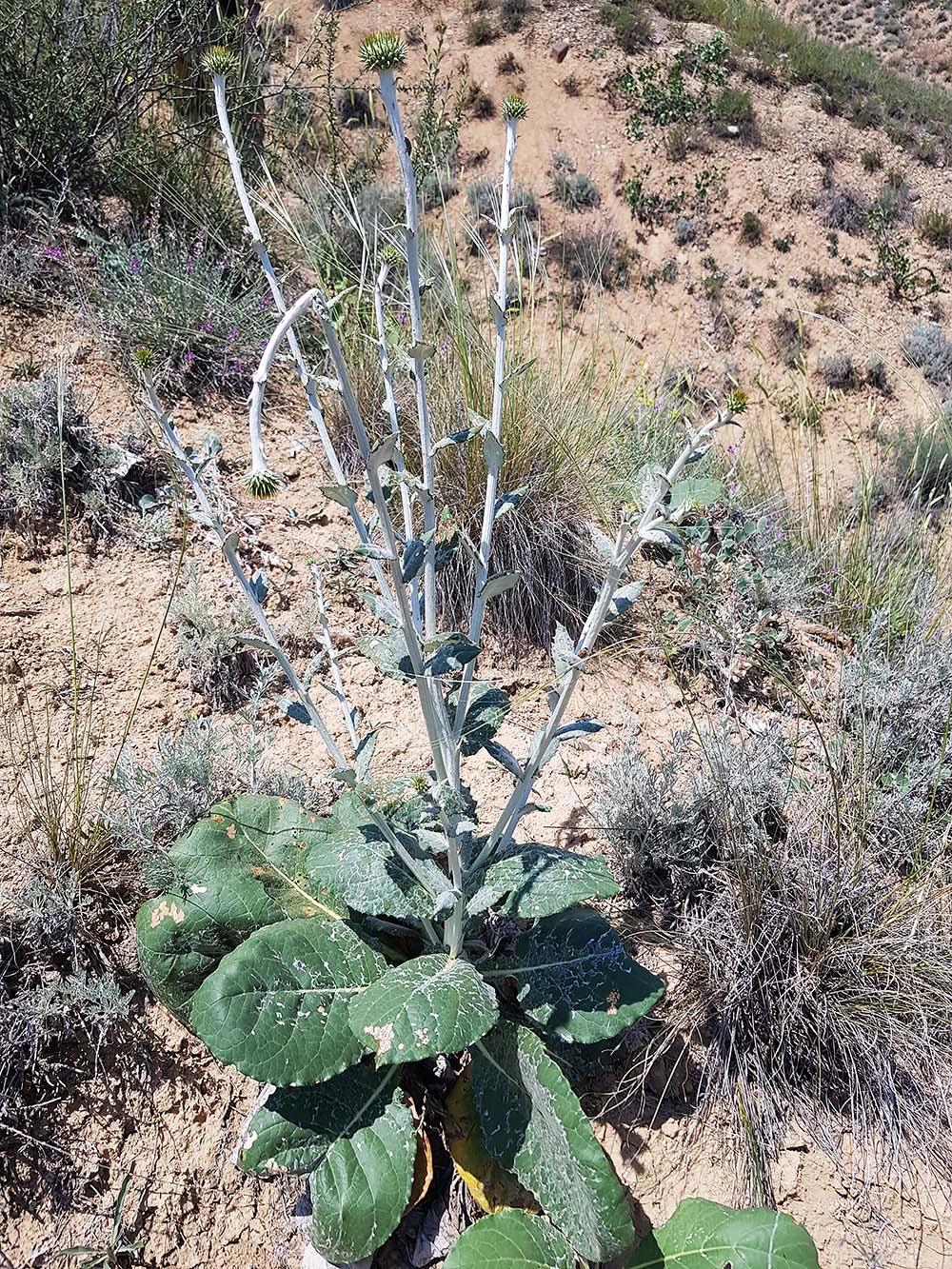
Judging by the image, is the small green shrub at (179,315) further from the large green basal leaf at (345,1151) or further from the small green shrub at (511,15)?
the small green shrub at (511,15)

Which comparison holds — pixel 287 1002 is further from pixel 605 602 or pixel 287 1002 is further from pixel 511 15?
pixel 511 15

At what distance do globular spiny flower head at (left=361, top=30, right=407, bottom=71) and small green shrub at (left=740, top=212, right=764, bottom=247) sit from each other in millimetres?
8746

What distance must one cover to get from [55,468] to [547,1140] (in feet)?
9.37

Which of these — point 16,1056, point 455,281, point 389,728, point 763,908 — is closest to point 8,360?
point 455,281

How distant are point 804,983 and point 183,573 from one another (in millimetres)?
2476

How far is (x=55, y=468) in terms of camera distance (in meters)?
3.15

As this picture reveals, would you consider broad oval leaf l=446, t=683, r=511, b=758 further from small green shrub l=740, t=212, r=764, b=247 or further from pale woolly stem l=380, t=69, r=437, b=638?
small green shrub l=740, t=212, r=764, b=247

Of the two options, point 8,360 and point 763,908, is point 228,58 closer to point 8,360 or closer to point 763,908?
point 763,908

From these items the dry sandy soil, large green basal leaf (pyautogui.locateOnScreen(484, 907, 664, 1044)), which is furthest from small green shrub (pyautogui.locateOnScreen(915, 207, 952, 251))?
large green basal leaf (pyautogui.locateOnScreen(484, 907, 664, 1044))

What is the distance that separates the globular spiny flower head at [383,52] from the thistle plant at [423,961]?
0.88 feet

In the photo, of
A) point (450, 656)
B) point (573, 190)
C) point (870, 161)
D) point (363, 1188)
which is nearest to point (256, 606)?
point (450, 656)

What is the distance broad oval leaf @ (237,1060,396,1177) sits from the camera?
1.67 m

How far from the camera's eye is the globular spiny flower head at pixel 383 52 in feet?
3.70

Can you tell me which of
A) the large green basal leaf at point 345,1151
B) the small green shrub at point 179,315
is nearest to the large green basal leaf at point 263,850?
the large green basal leaf at point 345,1151
